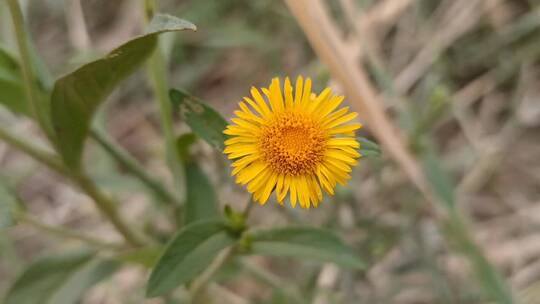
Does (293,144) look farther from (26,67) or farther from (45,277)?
(45,277)

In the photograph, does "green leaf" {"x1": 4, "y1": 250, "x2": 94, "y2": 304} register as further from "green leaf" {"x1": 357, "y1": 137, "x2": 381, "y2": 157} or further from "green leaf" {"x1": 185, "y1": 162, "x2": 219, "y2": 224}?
"green leaf" {"x1": 357, "y1": 137, "x2": 381, "y2": 157}

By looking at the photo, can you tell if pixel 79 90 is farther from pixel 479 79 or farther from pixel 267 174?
pixel 479 79

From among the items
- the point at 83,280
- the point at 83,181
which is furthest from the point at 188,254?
the point at 83,280

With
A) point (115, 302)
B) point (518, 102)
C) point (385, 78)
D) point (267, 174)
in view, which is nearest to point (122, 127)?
point (115, 302)

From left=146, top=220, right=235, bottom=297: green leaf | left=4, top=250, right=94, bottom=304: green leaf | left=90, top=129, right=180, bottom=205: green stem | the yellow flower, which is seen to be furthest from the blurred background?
the yellow flower

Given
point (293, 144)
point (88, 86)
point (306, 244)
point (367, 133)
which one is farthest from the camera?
point (367, 133)

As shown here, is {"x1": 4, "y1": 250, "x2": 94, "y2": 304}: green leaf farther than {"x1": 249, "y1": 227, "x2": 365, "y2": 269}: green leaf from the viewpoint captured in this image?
Yes
